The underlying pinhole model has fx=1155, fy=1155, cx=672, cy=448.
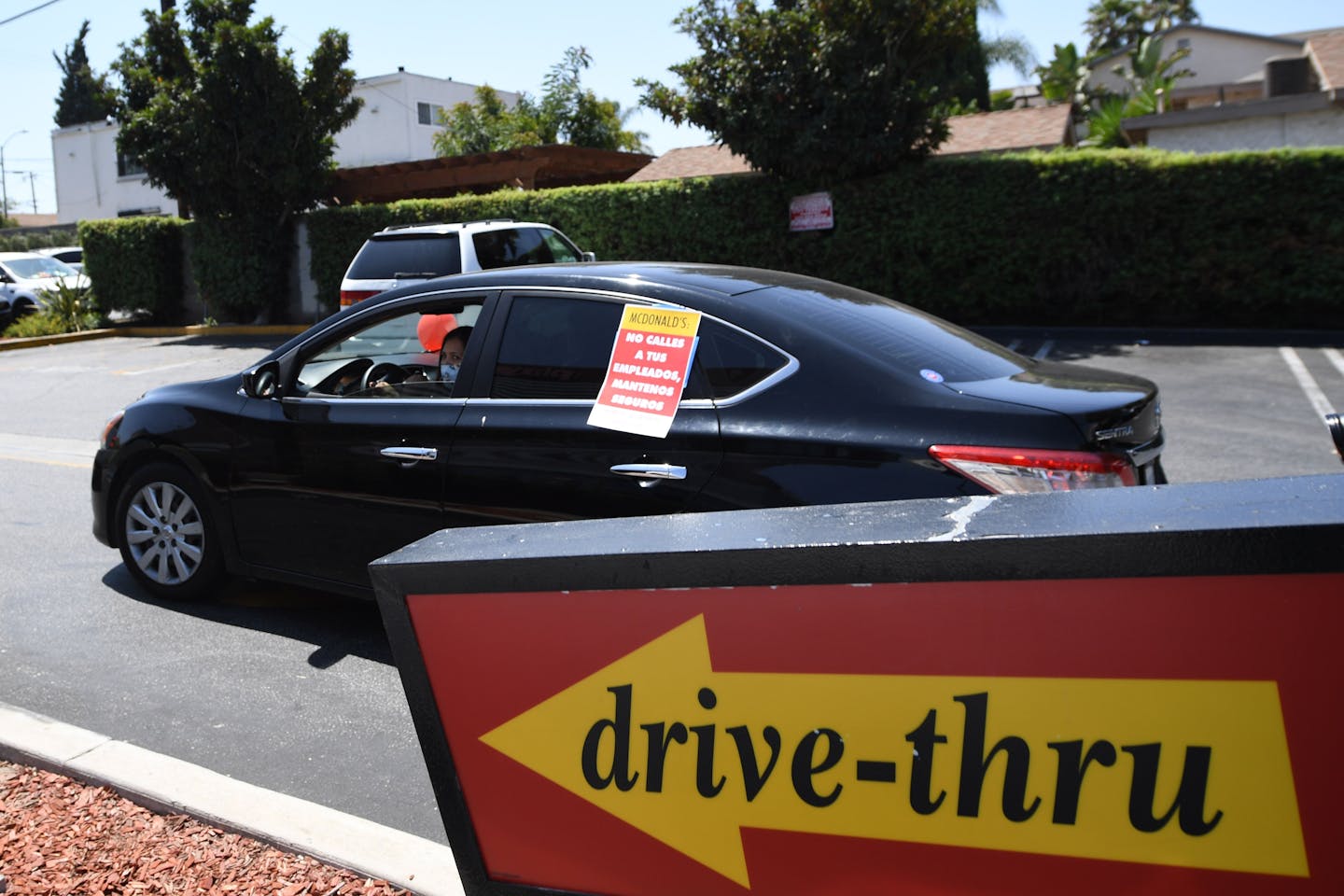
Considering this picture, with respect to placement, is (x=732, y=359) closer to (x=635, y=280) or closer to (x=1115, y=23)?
(x=635, y=280)

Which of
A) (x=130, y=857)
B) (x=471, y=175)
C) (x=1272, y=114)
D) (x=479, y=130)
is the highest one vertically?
(x=479, y=130)

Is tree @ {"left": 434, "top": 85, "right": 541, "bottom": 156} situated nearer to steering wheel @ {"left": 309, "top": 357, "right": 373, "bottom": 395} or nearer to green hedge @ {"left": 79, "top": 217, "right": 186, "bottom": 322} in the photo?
green hedge @ {"left": 79, "top": 217, "right": 186, "bottom": 322}

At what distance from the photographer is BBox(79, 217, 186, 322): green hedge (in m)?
24.1

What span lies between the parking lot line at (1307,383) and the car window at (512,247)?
8221mm

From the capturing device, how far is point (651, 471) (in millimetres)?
4211

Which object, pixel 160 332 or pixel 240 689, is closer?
pixel 240 689

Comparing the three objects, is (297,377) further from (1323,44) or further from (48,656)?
(1323,44)

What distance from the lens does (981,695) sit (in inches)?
70.0

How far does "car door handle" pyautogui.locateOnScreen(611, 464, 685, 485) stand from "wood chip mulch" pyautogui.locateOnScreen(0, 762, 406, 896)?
1.66 meters

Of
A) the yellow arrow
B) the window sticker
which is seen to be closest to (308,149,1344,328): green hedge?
the window sticker

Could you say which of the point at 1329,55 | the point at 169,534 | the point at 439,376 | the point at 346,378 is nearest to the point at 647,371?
the point at 439,376

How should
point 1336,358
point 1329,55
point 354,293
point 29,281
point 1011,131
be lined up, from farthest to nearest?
point 29,281 < point 1011,131 < point 1329,55 < point 354,293 < point 1336,358

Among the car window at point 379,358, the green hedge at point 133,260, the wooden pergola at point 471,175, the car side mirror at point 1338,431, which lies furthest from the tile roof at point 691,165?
the car side mirror at point 1338,431

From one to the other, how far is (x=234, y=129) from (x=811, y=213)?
38.4 feet
